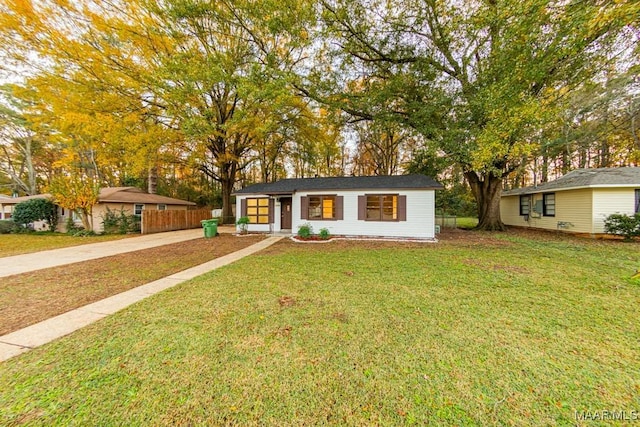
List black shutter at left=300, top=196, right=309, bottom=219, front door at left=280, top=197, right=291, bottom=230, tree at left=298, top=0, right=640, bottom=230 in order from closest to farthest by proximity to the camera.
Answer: tree at left=298, top=0, right=640, bottom=230
black shutter at left=300, top=196, right=309, bottom=219
front door at left=280, top=197, right=291, bottom=230

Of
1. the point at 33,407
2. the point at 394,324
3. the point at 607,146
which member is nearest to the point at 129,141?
the point at 33,407

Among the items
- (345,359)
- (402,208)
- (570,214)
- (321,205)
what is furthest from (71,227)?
(570,214)

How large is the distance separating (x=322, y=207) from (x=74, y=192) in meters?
12.7

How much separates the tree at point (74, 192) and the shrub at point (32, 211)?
3.50 m

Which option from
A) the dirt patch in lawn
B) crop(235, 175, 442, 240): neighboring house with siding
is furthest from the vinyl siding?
the dirt patch in lawn

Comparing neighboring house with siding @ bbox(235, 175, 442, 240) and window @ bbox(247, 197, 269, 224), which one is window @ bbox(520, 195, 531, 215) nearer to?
neighboring house with siding @ bbox(235, 175, 442, 240)

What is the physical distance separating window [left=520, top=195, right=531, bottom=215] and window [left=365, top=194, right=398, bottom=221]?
35.9 feet

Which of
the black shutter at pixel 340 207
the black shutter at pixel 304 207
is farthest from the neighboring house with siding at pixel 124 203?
the black shutter at pixel 340 207

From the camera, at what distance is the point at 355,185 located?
1161 cm

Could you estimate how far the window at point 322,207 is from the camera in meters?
11.8

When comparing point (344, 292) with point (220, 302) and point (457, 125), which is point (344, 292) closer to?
point (220, 302)

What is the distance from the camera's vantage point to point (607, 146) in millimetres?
16359

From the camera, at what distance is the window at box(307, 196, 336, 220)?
1184cm

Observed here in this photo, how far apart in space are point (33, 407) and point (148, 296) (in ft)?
8.21
